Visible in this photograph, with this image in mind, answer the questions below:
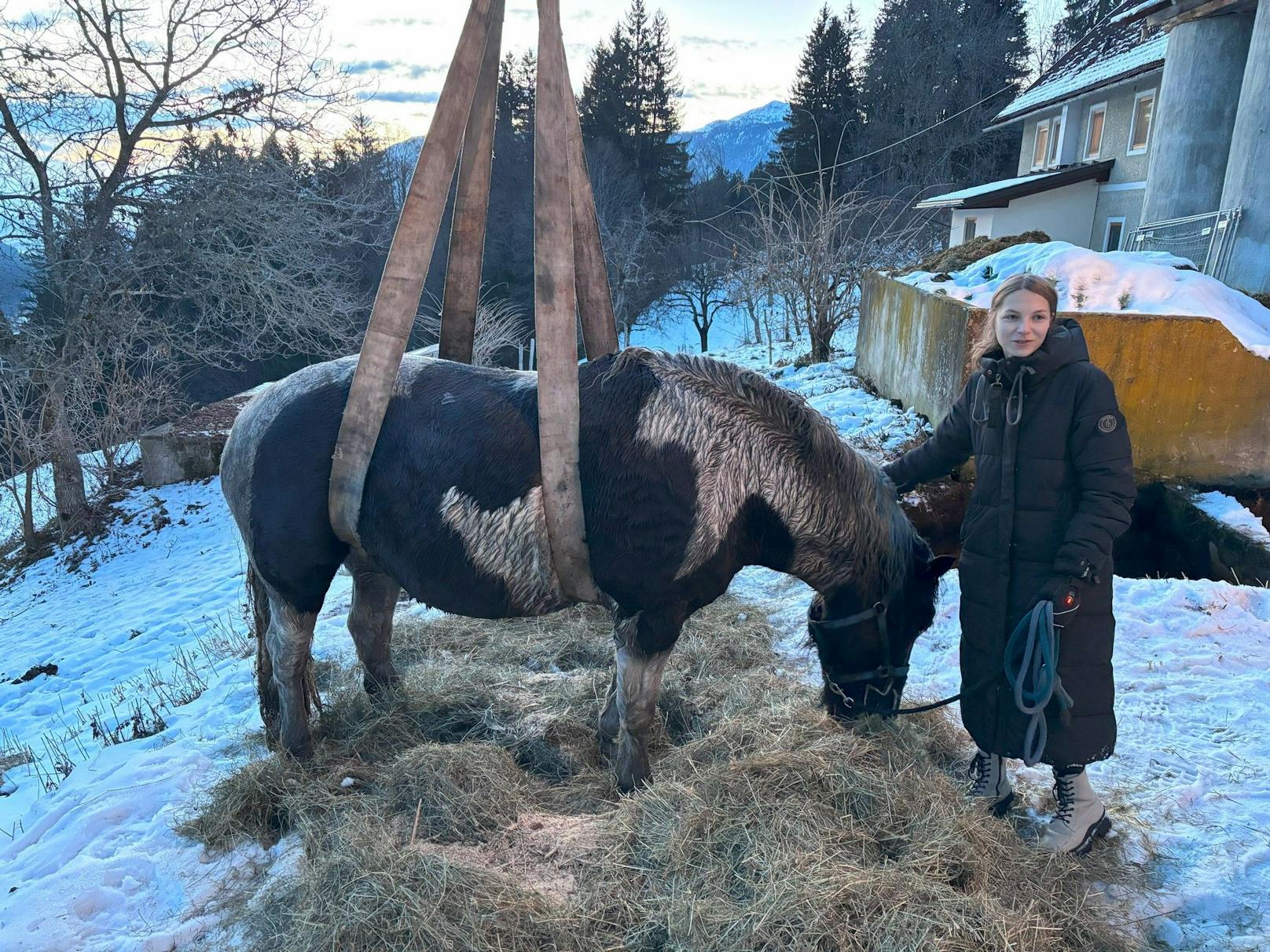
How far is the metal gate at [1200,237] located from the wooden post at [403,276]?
8.42 m

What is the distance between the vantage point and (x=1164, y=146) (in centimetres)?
933

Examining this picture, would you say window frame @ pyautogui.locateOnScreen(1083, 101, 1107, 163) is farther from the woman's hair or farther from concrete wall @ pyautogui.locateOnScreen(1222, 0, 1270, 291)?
the woman's hair

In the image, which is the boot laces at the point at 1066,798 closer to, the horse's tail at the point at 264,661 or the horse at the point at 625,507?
the horse at the point at 625,507

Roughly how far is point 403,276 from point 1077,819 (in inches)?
115

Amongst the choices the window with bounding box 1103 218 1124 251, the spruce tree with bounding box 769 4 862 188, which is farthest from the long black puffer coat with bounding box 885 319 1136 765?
the spruce tree with bounding box 769 4 862 188

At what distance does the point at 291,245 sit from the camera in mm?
10734

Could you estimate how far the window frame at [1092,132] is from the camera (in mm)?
14617

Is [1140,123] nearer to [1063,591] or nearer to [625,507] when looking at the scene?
[1063,591]

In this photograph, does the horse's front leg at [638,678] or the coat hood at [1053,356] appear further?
the horse's front leg at [638,678]

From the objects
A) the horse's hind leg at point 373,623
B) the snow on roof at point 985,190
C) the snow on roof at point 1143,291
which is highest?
the snow on roof at point 985,190

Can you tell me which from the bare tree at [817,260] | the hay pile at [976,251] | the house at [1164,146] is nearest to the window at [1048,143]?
the house at [1164,146]

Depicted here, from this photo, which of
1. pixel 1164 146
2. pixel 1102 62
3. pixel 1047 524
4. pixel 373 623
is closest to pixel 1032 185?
pixel 1102 62

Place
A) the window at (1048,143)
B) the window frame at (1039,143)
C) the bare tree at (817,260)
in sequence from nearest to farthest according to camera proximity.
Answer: the bare tree at (817,260), the window at (1048,143), the window frame at (1039,143)

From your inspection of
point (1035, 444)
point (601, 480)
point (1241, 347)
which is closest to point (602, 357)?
point (601, 480)
